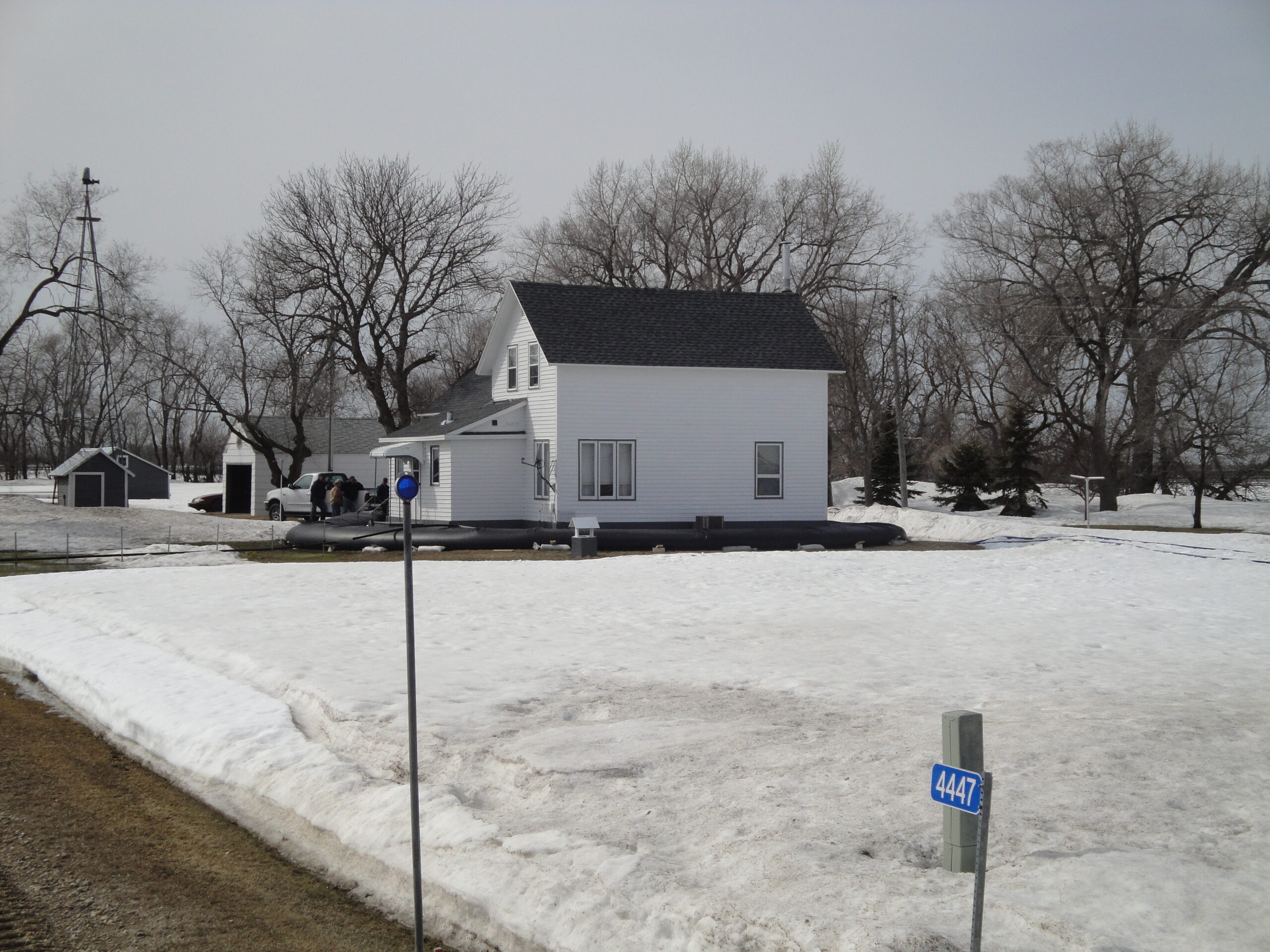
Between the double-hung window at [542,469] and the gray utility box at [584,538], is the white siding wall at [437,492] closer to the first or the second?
the double-hung window at [542,469]

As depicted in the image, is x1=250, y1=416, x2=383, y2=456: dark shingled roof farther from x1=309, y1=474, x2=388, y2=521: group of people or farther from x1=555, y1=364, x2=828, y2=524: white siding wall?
x1=555, y1=364, x2=828, y2=524: white siding wall

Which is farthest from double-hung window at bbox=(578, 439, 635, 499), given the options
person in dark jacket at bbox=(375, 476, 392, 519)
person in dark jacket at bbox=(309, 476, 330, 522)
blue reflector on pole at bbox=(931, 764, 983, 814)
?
blue reflector on pole at bbox=(931, 764, 983, 814)

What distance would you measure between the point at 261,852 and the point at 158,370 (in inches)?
3622

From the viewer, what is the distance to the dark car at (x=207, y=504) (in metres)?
55.5

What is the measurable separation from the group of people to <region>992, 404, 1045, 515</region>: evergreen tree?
25.0 m

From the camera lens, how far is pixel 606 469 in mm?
29547

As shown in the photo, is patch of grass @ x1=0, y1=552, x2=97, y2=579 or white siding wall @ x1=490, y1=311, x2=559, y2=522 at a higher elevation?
white siding wall @ x1=490, y1=311, x2=559, y2=522

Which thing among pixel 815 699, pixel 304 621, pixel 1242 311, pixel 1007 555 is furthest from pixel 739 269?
pixel 815 699

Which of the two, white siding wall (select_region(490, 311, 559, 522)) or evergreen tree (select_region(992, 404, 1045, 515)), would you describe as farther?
evergreen tree (select_region(992, 404, 1045, 515))

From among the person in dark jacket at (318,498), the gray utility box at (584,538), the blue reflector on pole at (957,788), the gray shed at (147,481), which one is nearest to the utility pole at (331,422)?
the person in dark jacket at (318,498)

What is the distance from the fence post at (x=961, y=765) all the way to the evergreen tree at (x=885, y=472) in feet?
154

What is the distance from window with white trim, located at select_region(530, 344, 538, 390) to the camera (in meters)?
30.7

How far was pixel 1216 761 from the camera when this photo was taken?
24.0 feet

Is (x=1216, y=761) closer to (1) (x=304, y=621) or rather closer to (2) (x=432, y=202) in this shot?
(1) (x=304, y=621)
